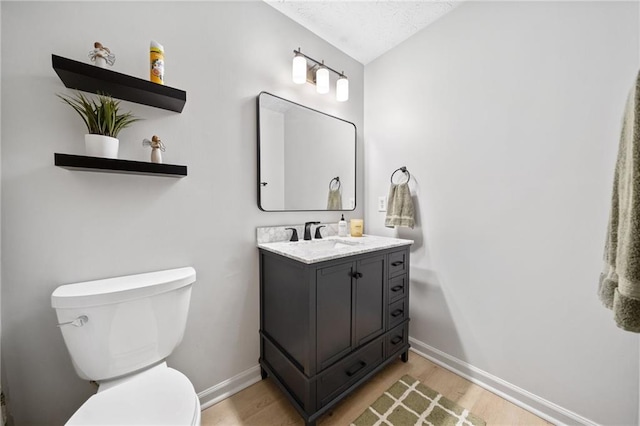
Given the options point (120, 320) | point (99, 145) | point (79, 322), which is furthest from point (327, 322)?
point (99, 145)

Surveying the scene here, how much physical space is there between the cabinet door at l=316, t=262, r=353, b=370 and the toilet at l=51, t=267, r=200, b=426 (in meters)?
0.59

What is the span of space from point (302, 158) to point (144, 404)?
151cm

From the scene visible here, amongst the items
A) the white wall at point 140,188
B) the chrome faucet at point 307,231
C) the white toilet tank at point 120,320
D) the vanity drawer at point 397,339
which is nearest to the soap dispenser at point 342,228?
the chrome faucet at point 307,231

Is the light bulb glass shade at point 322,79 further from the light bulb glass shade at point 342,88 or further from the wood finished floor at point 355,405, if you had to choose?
the wood finished floor at point 355,405

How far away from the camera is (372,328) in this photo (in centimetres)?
146

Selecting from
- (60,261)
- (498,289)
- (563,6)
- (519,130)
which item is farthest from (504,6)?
(60,261)

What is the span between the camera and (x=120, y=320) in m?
0.94

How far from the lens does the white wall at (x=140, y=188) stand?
927 millimetres

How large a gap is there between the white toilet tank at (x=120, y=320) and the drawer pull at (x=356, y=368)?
91cm

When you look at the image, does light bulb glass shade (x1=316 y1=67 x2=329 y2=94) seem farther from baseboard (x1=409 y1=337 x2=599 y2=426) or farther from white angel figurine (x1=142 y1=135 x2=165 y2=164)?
baseboard (x1=409 y1=337 x2=599 y2=426)

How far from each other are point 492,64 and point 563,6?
0.33m

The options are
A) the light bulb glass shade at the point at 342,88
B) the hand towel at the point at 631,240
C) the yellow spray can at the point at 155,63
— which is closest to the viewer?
the hand towel at the point at 631,240

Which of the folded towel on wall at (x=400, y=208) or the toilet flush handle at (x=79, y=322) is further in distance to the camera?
the folded towel on wall at (x=400, y=208)

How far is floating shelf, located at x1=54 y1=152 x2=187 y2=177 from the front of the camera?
0.88 meters
